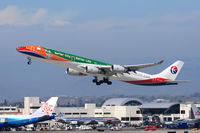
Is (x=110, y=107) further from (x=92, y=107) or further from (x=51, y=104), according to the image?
(x=51, y=104)

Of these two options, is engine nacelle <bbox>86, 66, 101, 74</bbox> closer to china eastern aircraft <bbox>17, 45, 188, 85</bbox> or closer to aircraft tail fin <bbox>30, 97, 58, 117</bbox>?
china eastern aircraft <bbox>17, 45, 188, 85</bbox>

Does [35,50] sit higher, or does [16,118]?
[35,50]

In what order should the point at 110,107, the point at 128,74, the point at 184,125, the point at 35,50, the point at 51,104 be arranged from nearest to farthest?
1. the point at 35,50
2. the point at 128,74
3. the point at 51,104
4. the point at 184,125
5. the point at 110,107

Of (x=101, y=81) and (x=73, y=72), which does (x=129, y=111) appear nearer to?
(x=101, y=81)

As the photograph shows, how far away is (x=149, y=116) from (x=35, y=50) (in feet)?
333

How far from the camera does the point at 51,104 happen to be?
93125 millimetres

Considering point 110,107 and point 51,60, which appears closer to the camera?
point 51,60

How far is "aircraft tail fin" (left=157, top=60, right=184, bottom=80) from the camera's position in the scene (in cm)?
9180

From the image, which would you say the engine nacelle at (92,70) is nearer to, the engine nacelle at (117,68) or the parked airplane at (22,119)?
the engine nacelle at (117,68)

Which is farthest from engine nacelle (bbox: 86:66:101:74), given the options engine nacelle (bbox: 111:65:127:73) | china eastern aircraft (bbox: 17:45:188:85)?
engine nacelle (bbox: 111:65:127:73)

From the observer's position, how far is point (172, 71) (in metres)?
94.0

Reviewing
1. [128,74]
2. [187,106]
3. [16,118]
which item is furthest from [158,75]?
[187,106]

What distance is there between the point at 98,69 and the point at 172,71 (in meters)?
22.0

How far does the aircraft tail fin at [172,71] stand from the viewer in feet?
301
